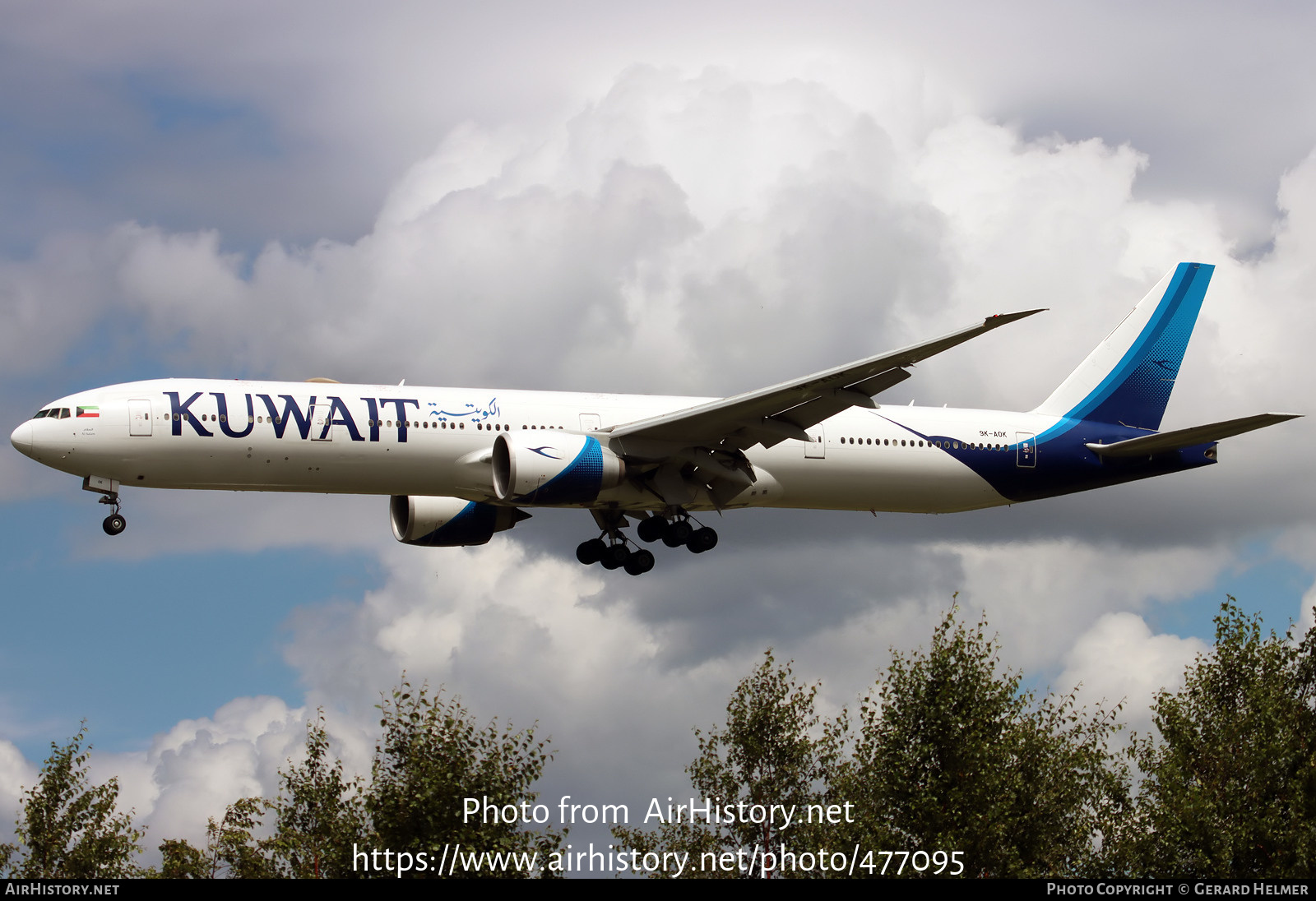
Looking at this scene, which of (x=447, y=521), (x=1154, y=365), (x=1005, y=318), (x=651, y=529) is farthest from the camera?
(x=1154, y=365)

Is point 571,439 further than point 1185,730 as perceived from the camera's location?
No

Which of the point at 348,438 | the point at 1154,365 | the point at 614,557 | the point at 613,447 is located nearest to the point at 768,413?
the point at 613,447

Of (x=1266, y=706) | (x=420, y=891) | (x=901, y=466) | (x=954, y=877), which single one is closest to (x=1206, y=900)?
(x=954, y=877)

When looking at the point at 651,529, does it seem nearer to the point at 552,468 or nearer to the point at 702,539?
the point at 702,539

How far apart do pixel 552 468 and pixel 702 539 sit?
22.8 ft

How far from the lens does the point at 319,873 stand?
131 ft

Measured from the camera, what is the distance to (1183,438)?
44094 mm

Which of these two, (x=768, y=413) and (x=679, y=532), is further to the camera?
(x=679, y=532)

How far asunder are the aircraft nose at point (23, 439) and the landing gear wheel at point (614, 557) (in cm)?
1683

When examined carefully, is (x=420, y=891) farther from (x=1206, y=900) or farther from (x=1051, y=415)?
(x=1051, y=415)

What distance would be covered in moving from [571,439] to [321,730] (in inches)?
515

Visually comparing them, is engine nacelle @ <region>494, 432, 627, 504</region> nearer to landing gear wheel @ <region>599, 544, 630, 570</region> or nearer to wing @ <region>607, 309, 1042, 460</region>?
wing @ <region>607, 309, 1042, 460</region>

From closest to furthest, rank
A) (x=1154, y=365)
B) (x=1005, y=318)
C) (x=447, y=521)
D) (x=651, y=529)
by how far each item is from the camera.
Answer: (x=1005, y=318), (x=651, y=529), (x=447, y=521), (x=1154, y=365)

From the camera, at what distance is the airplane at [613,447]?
125 ft
